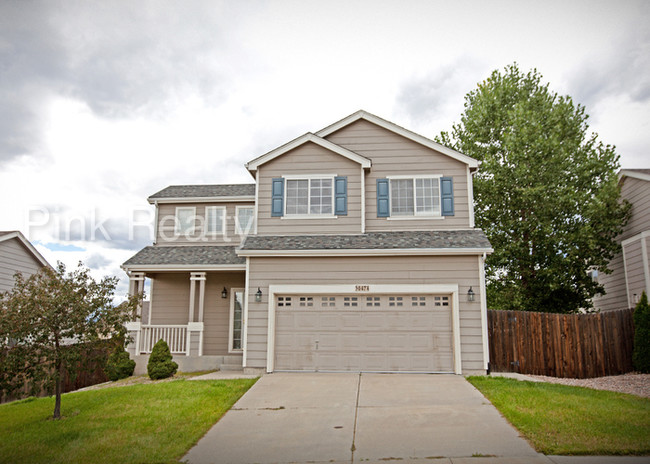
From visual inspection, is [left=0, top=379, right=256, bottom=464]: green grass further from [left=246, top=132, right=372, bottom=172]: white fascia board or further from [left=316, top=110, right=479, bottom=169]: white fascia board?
[left=316, top=110, right=479, bottom=169]: white fascia board

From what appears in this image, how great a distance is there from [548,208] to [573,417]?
12239 mm

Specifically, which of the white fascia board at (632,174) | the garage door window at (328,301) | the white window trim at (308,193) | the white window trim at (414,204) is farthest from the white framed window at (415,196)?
the white fascia board at (632,174)

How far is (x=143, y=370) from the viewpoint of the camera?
14680 mm

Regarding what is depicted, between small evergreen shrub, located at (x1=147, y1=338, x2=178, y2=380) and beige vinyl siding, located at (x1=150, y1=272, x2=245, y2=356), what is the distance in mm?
2334

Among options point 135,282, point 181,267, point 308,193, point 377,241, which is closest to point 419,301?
point 377,241

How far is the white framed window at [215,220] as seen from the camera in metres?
17.1

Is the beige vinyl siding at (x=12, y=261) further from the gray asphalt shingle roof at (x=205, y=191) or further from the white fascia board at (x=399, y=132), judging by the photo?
the white fascia board at (x=399, y=132)

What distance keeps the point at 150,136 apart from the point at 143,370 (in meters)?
8.83

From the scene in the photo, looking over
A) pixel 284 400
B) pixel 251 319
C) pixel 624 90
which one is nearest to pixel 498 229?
pixel 624 90

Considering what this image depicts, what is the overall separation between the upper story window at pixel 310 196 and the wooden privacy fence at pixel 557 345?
5366 mm

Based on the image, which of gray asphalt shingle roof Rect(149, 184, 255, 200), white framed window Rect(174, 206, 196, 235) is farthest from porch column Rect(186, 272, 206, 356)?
gray asphalt shingle roof Rect(149, 184, 255, 200)

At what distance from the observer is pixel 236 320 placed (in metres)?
A: 15.9

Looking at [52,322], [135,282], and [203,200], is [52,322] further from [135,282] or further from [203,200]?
[203,200]

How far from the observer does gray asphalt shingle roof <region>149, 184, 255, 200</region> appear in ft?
56.9
